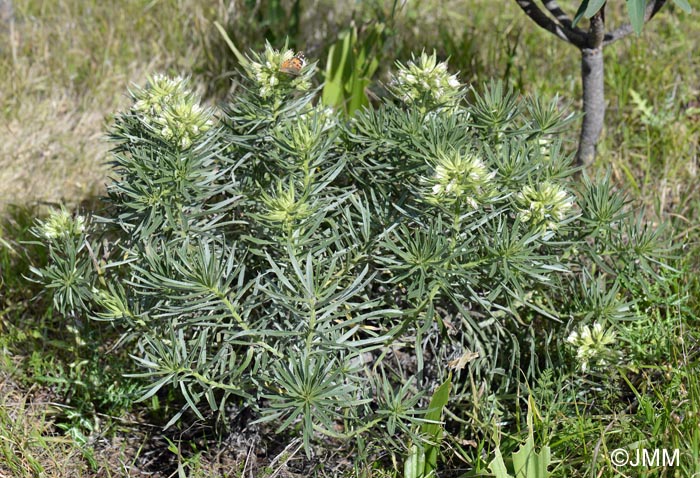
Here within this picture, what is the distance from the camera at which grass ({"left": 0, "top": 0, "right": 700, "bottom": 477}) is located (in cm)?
222

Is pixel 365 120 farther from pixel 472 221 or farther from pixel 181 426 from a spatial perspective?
pixel 181 426

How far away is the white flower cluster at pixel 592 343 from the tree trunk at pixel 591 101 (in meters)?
0.96

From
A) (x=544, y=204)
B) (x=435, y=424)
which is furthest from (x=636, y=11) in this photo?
(x=435, y=424)

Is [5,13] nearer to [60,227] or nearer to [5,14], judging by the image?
[5,14]

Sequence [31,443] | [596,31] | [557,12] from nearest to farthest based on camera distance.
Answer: [31,443], [596,31], [557,12]

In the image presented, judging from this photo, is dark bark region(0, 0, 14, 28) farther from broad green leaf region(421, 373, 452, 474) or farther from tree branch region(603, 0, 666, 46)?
broad green leaf region(421, 373, 452, 474)

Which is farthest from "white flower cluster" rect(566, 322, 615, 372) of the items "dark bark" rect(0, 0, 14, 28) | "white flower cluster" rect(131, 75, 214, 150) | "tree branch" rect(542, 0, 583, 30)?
"dark bark" rect(0, 0, 14, 28)

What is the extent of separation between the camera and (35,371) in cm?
259

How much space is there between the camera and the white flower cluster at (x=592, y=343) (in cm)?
210

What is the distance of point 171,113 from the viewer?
2.00 metres

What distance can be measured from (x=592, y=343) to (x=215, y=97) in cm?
250

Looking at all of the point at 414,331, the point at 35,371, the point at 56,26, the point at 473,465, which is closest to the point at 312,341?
the point at 414,331

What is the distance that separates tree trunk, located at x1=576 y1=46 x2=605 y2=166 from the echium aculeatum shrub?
647 millimetres

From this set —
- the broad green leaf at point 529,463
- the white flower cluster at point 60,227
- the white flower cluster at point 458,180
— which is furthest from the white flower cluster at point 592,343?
the white flower cluster at point 60,227
